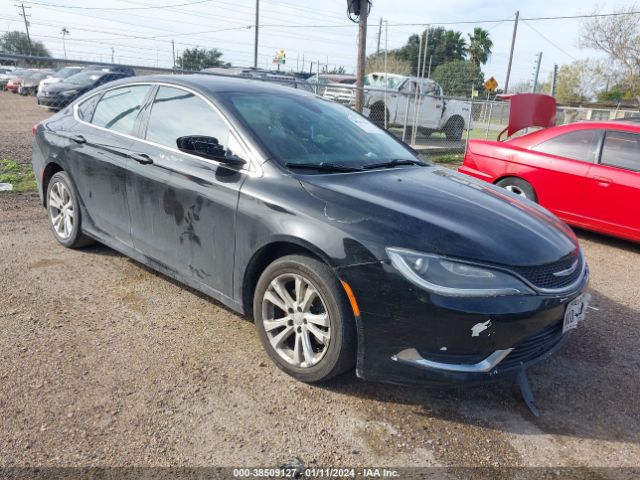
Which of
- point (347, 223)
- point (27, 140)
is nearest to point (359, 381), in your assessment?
point (347, 223)

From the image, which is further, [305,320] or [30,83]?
[30,83]

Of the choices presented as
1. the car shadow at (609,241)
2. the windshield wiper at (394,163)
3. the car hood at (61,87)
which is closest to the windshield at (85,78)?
the car hood at (61,87)

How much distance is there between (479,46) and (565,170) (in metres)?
58.2

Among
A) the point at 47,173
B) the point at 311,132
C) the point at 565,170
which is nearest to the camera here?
the point at 311,132

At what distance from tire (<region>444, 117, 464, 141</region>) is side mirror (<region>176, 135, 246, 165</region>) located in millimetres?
14523

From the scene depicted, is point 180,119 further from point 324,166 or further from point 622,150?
point 622,150

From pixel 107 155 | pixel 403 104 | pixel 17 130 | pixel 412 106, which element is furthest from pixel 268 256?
pixel 403 104

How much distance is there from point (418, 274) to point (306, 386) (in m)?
0.94

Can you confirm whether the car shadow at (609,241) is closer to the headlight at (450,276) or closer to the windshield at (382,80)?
the headlight at (450,276)

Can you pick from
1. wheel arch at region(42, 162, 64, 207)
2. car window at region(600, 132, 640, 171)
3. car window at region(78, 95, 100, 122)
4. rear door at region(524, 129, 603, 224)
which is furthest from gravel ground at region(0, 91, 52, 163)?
car window at region(600, 132, 640, 171)

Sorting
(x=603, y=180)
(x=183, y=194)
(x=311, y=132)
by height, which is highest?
(x=311, y=132)

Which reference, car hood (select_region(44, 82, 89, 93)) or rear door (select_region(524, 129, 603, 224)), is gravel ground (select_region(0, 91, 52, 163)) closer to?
car hood (select_region(44, 82, 89, 93))

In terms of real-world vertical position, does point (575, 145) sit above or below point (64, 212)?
above

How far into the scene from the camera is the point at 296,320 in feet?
9.39
